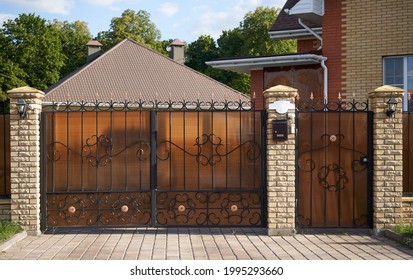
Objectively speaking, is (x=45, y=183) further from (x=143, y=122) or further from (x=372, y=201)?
(x=372, y=201)

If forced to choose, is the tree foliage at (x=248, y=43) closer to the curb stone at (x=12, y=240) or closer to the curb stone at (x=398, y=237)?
the curb stone at (x=398, y=237)

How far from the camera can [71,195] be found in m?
10.1

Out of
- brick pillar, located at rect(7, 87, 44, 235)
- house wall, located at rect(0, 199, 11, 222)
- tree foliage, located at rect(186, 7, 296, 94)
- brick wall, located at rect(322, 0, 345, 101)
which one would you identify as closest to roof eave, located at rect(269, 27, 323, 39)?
brick wall, located at rect(322, 0, 345, 101)

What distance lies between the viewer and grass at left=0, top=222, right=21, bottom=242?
9031 mm

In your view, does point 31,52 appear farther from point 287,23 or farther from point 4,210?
point 4,210

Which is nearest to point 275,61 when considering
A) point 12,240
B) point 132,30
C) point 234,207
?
point 234,207

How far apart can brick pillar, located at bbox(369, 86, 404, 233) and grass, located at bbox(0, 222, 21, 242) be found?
584 cm

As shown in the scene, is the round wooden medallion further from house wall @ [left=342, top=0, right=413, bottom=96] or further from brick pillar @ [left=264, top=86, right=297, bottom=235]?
house wall @ [left=342, top=0, right=413, bottom=96]

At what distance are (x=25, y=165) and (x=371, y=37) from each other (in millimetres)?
8879

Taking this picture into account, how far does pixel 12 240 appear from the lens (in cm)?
899

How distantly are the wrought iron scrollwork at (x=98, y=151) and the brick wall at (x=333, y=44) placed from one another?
21.8ft

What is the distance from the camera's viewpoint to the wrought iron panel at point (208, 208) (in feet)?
33.3

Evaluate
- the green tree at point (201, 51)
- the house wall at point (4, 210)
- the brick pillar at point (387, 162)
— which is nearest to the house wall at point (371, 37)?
the brick pillar at point (387, 162)
